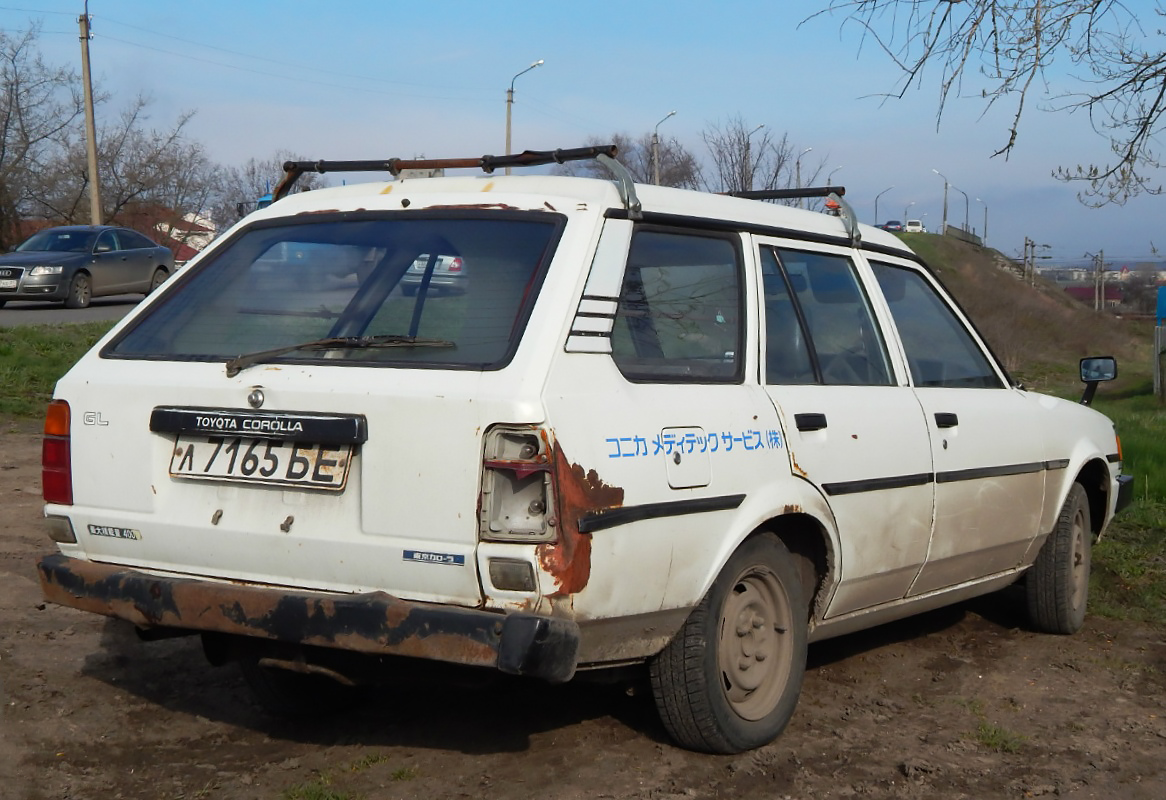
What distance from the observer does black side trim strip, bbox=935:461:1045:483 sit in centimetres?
475

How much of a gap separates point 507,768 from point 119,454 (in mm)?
1457

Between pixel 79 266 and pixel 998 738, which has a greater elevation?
pixel 79 266

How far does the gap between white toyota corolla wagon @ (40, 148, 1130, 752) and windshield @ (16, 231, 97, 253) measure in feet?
59.3

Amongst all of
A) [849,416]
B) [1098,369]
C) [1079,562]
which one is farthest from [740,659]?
[1098,369]

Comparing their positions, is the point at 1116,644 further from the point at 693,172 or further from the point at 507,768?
the point at 693,172

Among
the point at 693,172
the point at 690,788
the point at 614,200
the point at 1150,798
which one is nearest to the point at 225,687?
the point at 690,788

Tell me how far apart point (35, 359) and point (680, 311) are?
9.90m

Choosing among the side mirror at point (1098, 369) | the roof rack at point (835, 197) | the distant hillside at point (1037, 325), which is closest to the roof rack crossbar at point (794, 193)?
the roof rack at point (835, 197)

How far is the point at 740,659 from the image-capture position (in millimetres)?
3939

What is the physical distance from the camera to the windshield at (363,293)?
3520mm

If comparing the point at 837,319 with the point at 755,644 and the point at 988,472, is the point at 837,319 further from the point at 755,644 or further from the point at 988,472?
the point at 755,644

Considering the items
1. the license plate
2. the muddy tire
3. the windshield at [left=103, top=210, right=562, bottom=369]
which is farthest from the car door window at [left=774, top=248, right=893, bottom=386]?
the muddy tire

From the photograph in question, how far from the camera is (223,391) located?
3549 millimetres

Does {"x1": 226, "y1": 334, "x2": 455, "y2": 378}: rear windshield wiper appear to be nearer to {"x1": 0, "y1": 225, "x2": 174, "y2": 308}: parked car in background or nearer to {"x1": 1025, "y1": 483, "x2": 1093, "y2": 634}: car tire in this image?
{"x1": 1025, "y1": 483, "x2": 1093, "y2": 634}: car tire
